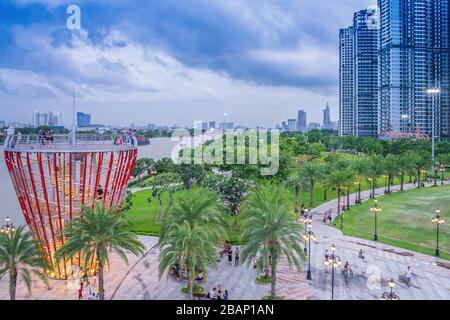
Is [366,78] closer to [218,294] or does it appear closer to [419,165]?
[419,165]

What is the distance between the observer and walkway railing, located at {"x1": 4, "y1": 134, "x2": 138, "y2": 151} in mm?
26906

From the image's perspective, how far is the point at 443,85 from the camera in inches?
6762

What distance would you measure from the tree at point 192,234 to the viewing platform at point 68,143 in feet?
20.7

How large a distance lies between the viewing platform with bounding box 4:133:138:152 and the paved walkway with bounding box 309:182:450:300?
17135 millimetres

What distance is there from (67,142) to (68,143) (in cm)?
51

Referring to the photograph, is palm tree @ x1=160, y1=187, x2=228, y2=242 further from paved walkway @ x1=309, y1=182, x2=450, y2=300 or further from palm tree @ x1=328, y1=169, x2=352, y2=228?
palm tree @ x1=328, y1=169, x2=352, y2=228

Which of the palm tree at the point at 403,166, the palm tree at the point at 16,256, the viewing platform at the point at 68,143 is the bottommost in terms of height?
the palm tree at the point at 16,256

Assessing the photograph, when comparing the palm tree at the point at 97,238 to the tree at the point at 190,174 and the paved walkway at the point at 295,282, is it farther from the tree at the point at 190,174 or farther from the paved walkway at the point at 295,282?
the tree at the point at 190,174

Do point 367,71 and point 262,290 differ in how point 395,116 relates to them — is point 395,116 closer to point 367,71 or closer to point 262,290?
point 367,71

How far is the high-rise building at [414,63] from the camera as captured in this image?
6314 inches

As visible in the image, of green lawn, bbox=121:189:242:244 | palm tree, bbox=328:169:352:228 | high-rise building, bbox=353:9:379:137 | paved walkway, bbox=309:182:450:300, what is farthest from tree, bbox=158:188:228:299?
high-rise building, bbox=353:9:379:137

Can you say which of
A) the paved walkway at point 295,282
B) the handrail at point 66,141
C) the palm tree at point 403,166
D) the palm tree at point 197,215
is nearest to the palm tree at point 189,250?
the palm tree at point 197,215

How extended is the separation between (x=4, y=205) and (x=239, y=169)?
36.3 m
